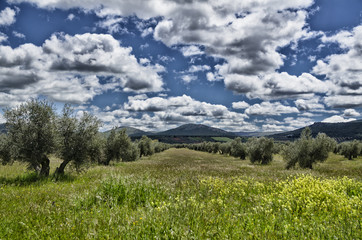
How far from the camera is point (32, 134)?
1514 centimetres

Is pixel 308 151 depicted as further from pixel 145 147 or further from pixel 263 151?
pixel 145 147

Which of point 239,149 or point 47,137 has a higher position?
point 47,137

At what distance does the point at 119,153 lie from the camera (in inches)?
1608

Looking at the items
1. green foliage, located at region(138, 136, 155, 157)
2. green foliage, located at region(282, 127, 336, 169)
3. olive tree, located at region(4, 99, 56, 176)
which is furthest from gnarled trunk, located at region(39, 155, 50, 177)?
green foliage, located at region(138, 136, 155, 157)

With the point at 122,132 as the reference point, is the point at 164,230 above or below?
below

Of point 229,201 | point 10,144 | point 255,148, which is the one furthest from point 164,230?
point 255,148

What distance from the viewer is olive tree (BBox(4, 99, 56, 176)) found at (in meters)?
15.0

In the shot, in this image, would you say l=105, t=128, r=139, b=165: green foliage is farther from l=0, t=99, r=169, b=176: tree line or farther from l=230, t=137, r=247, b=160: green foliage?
l=230, t=137, r=247, b=160: green foliage

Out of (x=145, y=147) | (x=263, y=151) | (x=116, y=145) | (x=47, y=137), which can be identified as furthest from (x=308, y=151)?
(x=145, y=147)

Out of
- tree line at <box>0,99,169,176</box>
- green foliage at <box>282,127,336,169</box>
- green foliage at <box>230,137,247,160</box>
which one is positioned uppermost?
tree line at <box>0,99,169,176</box>

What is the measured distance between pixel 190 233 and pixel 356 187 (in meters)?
9.81

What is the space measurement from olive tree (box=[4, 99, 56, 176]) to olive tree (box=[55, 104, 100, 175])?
1.18 m

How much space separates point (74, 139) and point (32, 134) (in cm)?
306

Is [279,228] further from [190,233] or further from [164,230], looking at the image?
[164,230]
